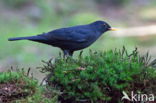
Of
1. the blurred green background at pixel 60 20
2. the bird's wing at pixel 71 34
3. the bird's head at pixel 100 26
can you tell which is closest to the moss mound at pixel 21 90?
the bird's wing at pixel 71 34

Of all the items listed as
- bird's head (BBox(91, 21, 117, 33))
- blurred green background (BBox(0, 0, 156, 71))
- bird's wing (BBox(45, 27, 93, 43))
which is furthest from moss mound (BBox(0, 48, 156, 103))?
blurred green background (BBox(0, 0, 156, 71))

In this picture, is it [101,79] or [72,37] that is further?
[72,37]

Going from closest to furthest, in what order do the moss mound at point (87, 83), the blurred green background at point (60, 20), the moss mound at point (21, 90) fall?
1. the moss mound at point (21, 90)
2. the moss mound at point (87, 83)
3. the blurred green background at point (60, 20)

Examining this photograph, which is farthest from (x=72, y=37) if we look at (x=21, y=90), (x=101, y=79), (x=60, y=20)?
(x=60, y=20)

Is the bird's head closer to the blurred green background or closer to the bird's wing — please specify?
the bird's wing

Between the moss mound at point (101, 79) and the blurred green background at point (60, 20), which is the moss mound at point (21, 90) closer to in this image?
the moss mound at point (101, 79)

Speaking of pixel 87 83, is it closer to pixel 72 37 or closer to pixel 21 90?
pixel 21 90
